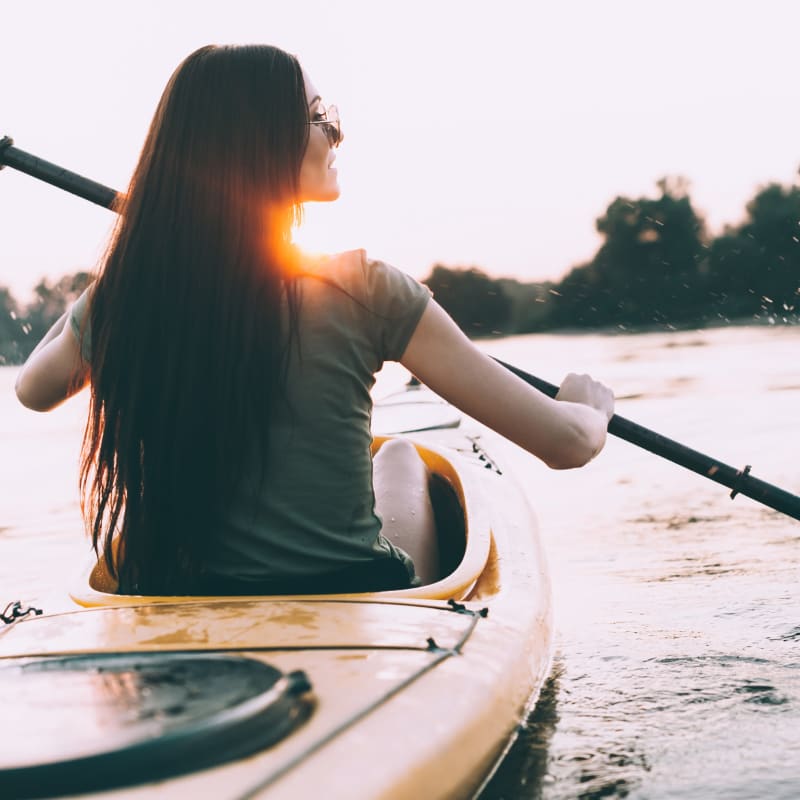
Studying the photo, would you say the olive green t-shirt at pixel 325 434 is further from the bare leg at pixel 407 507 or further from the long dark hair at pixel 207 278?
the bare leg at pixel 407 507

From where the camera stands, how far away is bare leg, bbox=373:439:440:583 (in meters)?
2.53

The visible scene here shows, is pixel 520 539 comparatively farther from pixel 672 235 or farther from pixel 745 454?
pixel 672 235

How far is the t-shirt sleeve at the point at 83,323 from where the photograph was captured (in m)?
1.81

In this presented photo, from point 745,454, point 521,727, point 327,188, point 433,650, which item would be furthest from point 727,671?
point 745,454

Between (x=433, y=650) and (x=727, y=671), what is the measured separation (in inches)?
66.0

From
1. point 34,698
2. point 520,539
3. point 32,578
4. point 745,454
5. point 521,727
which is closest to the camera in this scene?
point 34,698

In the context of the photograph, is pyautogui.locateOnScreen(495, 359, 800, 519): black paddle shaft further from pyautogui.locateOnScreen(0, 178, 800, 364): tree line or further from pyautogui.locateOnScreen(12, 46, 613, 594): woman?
pyautogui.locateOnScreen(0, 178, 800, 364): tree line

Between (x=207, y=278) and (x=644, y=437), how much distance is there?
163 centimetres

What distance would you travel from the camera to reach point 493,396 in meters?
1.73

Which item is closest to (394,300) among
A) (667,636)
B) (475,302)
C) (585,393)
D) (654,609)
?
(585,393)

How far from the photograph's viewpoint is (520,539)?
9.30 ft

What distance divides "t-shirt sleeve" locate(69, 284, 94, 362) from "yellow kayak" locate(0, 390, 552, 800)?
1.49 ft

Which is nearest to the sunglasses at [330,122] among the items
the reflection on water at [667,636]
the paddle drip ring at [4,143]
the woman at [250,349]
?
the woman at [250,349]

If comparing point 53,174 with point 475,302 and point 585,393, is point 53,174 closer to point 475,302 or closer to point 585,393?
point 585,393
